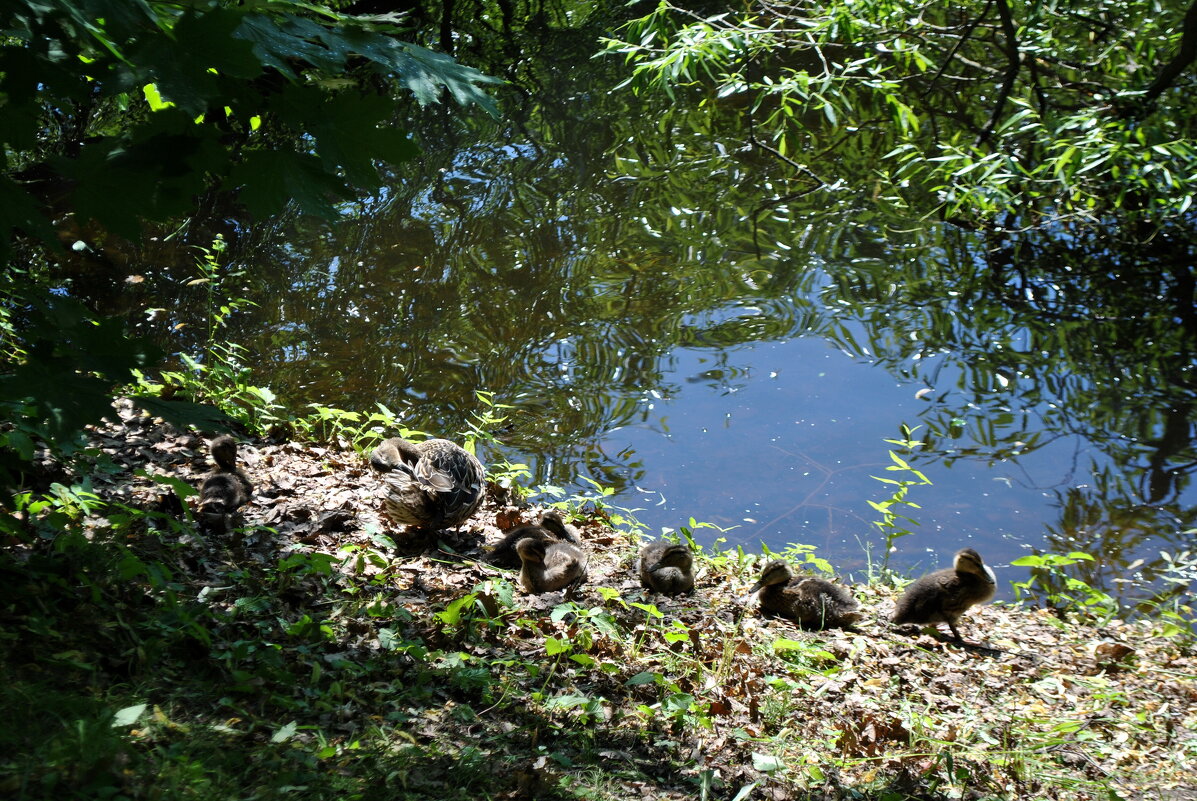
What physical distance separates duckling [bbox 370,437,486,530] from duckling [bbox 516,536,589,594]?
451 mm

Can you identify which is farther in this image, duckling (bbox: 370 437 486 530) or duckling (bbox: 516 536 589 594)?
duckling (bbox: 370 437 486 530)

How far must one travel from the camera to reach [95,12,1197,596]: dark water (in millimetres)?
6938

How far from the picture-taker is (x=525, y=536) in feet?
18.0

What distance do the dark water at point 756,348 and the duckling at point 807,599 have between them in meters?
1.30

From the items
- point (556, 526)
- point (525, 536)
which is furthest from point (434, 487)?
point (556, 526)

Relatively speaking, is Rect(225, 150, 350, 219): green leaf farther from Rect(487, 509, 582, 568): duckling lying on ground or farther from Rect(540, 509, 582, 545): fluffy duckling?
Rect(540, 509, 582, 545): fluffy duckling

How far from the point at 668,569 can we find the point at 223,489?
250cm

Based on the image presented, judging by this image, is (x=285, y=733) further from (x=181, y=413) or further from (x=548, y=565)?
(x=548, y=565)

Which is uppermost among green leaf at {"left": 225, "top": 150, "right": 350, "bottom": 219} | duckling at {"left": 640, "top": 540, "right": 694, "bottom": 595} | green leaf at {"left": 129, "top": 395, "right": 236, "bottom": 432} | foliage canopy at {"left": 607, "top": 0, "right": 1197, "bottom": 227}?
foliage canopy at {"left": 607, "top": 0, "right": 1197, "bottom": 227}

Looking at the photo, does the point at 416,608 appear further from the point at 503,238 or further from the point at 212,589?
the point at 503,238

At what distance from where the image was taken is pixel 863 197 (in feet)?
36.3

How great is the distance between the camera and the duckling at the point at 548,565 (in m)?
5.12

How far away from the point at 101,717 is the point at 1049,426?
688 centimetres

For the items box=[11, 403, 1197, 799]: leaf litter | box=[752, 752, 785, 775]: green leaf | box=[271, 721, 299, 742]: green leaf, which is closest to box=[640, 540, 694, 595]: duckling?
box=[11, 403, 1197, 799]: leaf litter
